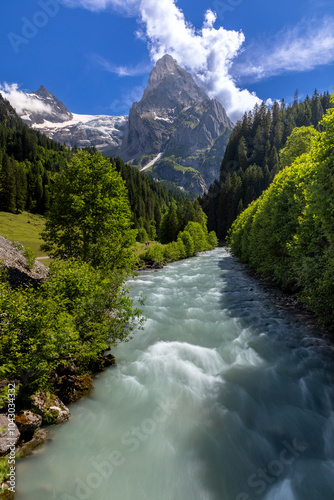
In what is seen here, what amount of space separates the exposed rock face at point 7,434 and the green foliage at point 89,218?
11230 mm

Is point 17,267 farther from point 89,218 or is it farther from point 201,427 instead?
point 201,427

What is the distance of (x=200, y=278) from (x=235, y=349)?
75.1 feet

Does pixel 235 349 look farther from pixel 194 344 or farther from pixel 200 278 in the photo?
pixel 200 278

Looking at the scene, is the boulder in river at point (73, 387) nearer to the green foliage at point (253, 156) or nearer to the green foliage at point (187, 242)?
the green foliage at point (187, 242)

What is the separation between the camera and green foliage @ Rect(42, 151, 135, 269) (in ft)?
57.8

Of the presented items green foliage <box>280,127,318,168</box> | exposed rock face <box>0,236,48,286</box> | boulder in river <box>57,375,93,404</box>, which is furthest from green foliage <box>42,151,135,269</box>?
green foliage <box>280,127,318,168</box>

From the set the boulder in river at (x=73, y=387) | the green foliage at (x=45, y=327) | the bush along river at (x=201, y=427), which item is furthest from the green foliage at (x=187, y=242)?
the boulder in river at (x=73, y=387)

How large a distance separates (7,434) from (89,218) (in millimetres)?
13254

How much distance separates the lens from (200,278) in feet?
121

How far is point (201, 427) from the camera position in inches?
336

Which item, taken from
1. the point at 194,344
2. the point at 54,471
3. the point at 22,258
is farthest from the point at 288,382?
the point at 22,258

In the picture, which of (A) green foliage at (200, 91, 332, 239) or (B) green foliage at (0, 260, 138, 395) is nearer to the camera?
(B) green foliage at (0, 260, 138, 395)

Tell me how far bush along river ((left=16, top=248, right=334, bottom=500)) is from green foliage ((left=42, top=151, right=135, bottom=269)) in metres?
7.14

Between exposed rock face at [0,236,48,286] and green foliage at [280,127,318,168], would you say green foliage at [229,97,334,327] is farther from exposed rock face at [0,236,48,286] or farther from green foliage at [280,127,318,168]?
green foliage at [280,127,318,168]
